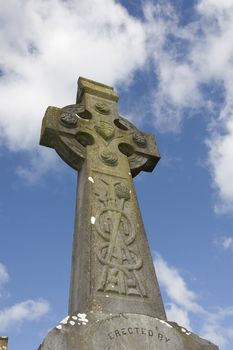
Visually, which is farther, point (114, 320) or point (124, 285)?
point (124, 285)

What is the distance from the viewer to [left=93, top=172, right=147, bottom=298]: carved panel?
438cm

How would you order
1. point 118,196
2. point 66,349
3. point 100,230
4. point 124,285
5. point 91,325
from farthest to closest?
1. point 118,196
2. point 100,230
3. point 124,285
4. point 91,325
5. point 66,349

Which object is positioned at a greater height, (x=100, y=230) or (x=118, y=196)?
(x=118, y=196)

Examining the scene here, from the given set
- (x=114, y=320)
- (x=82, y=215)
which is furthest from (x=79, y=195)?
(x=114, y=320)

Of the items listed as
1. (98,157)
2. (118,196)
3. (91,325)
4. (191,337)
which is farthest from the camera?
(98,157)

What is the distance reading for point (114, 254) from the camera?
465 centimetres

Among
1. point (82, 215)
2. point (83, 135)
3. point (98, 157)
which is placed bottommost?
point (82, 215)

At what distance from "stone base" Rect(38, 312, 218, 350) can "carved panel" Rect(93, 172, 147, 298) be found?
1.50 ft

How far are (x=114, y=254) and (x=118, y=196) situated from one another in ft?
3.11

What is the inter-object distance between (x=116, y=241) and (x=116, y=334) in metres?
1.28

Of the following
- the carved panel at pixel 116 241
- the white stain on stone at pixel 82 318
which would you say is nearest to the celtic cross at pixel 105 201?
the carved panel at pixel 116 241

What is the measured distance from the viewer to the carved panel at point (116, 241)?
4.38 metres

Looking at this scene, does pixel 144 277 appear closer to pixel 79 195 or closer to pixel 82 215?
pixel 82 215

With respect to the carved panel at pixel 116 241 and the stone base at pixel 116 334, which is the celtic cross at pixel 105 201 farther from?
the stone base at pixel 116 334
